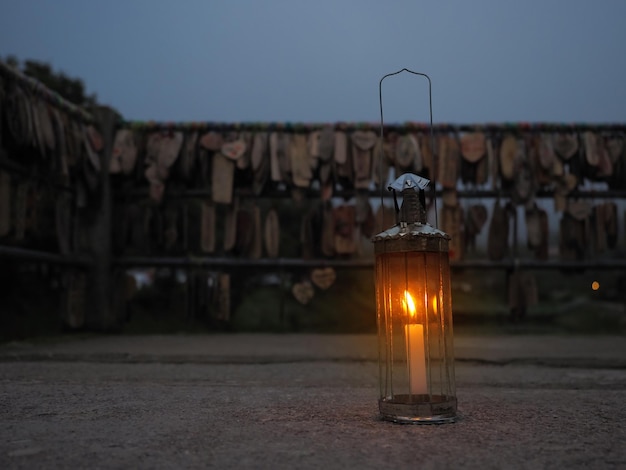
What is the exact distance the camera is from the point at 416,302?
77.3 inches

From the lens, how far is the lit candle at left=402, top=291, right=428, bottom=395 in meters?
1.93

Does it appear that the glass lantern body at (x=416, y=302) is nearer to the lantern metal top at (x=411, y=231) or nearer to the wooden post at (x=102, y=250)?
the lantern metal top at (x=411, y=231)

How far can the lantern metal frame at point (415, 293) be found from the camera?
6.28 ft

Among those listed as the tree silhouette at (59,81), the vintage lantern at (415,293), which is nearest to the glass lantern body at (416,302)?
the vintage lantern at (415,293)

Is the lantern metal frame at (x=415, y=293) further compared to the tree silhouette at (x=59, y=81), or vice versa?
the tree silhouette at (x=59, y=81)

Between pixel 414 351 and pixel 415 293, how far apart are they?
6.6 inches

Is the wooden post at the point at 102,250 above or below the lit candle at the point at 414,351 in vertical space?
above

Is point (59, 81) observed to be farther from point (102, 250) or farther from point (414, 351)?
point (414, 351)

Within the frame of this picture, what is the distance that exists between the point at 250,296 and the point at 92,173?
2.71 meters

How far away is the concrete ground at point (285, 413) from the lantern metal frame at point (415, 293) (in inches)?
2.8

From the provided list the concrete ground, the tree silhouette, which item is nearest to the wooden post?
the concrete ground

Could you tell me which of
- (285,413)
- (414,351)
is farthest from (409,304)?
(285,413)

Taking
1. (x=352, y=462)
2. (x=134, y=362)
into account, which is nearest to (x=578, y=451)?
(x=352, y=462)

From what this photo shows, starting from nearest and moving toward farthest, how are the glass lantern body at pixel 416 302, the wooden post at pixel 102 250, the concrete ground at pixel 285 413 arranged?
the concrete ground at pixel 285 413 < the glass lantern body at pixel 416 302 < the wooden post at pixel 102 250
